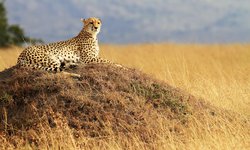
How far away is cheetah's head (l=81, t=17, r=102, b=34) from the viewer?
10578mm

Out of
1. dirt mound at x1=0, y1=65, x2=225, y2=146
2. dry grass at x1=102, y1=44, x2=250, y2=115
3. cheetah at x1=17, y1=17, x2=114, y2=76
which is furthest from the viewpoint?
dry grass at x1=102, y1=44, x2=250, y2=115

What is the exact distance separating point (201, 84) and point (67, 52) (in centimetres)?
436

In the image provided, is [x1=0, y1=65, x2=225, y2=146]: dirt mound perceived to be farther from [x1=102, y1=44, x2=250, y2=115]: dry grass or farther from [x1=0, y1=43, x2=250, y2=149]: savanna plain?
[x1=102, y1=44, x2=250, y2=115]: dry grass

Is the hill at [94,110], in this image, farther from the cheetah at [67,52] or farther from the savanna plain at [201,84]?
the cheetah at [67,52]

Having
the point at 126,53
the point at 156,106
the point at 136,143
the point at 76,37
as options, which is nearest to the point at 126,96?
the point at 156,106

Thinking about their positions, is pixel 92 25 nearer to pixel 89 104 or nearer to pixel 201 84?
pixel 89 104

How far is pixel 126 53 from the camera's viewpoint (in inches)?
838

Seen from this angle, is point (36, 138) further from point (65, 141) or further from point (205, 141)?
point (205, 141)

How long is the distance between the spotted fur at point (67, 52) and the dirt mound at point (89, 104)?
29 centimetres

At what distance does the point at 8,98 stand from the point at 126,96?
Result: 1697 mm

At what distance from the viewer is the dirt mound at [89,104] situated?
837 cm

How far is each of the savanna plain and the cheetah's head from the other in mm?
1521

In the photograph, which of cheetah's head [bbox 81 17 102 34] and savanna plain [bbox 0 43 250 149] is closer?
savanna plain [bbox 0 43 250 149]

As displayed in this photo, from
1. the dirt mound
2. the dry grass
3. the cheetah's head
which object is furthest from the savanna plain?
the cheetah's head
